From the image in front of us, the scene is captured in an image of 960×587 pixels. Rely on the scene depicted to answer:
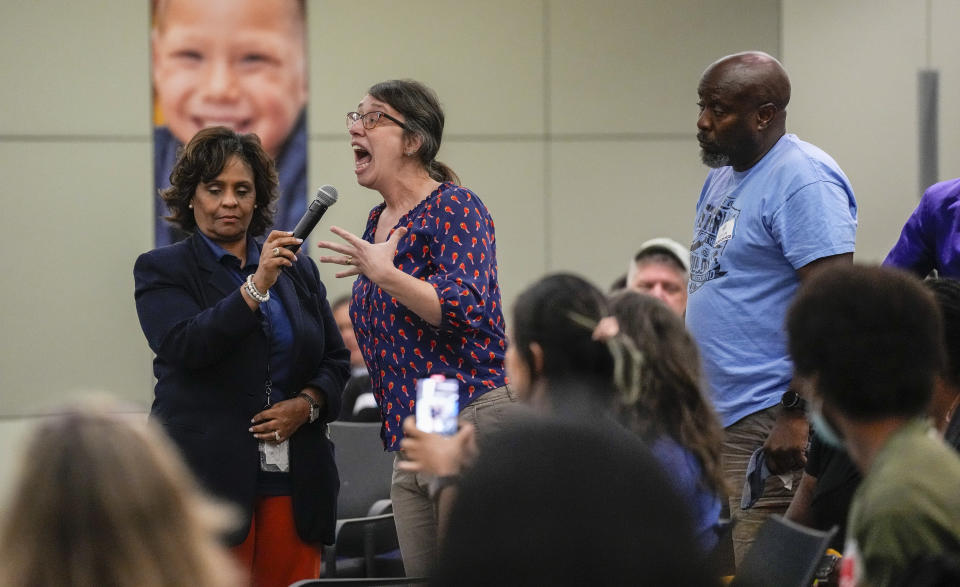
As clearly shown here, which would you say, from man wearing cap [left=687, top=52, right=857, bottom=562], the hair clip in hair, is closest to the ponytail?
man wearing cap [left=687, top=52, right=857, bottom=562]

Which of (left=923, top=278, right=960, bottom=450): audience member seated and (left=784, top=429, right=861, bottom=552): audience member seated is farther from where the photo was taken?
(left=784, top=429, right=861, bottom=552): audience member seated

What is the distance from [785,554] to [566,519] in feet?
4.22

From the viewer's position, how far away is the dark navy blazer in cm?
301

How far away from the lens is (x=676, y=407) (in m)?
2.40

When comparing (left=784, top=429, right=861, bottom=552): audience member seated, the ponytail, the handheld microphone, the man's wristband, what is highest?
the ponytail

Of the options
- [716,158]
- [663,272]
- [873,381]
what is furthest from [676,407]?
[663,272]

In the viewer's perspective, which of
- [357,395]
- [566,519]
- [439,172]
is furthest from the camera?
[357,395]

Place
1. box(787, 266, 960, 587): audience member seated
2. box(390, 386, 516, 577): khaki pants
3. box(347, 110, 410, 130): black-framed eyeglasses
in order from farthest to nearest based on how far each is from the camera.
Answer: box(347, 110, 410, 130): black-framed eyeglasses < box(390, 386, 516, 577): khaki pants < box(787, 266, 960, 587): audience member seated

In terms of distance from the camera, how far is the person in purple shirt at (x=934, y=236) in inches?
121

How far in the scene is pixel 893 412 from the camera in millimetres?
1711

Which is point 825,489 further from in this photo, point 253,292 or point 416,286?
point 253,292

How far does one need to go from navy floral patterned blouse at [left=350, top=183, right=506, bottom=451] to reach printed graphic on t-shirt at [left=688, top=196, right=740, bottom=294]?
58 cm

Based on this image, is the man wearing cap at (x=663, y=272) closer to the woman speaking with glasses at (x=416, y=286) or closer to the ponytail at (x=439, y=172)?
the ponytail at (x=439, y=172)

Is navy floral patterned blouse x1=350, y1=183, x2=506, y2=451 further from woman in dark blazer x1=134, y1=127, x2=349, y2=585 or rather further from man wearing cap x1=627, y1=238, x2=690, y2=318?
man wearing cap x1=627, y1=238, x2=690, y2=318
